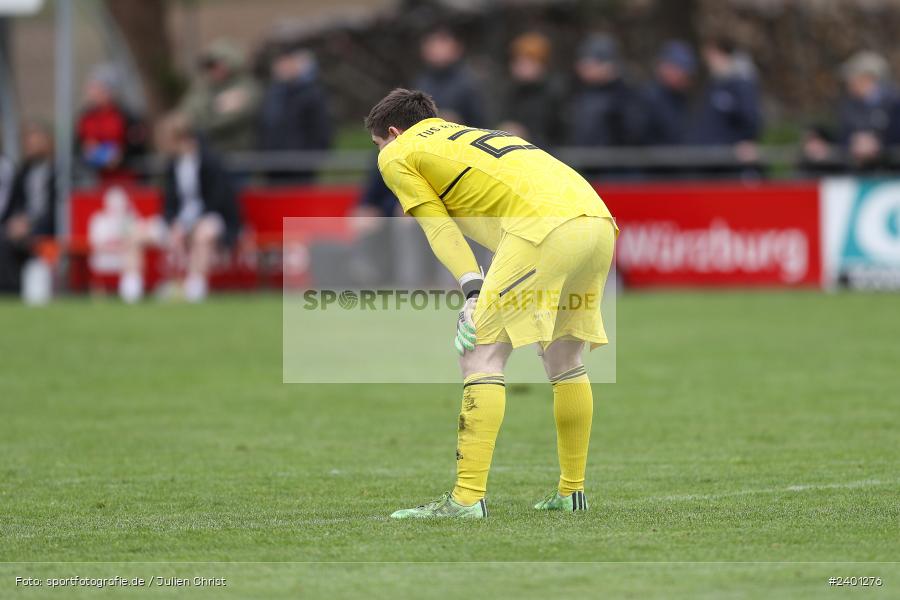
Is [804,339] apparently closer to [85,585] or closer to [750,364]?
[750,364]

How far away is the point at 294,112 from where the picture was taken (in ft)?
Answer: 68.8

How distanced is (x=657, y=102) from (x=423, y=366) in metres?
7.14

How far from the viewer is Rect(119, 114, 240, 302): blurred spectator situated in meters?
20.0

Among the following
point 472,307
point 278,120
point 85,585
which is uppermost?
point 278,120

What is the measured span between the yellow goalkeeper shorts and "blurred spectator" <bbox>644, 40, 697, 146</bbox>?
1264 cm

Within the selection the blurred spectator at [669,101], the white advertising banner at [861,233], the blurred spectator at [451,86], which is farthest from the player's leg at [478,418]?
the blurred spectator at [669,101]

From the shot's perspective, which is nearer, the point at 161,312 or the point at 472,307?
the point at 472,307

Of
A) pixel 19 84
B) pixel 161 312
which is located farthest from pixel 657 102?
pixel 19 84

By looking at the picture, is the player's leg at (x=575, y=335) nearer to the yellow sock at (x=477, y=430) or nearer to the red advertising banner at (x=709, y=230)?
the yellow sock at (x=477, y=430)

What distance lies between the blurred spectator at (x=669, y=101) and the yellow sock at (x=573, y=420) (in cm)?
1261

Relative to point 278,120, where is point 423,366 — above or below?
below

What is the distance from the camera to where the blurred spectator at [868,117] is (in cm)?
1873

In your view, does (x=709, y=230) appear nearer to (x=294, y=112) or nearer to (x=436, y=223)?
(x=294, y=112)

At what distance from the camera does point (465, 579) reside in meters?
6.18
